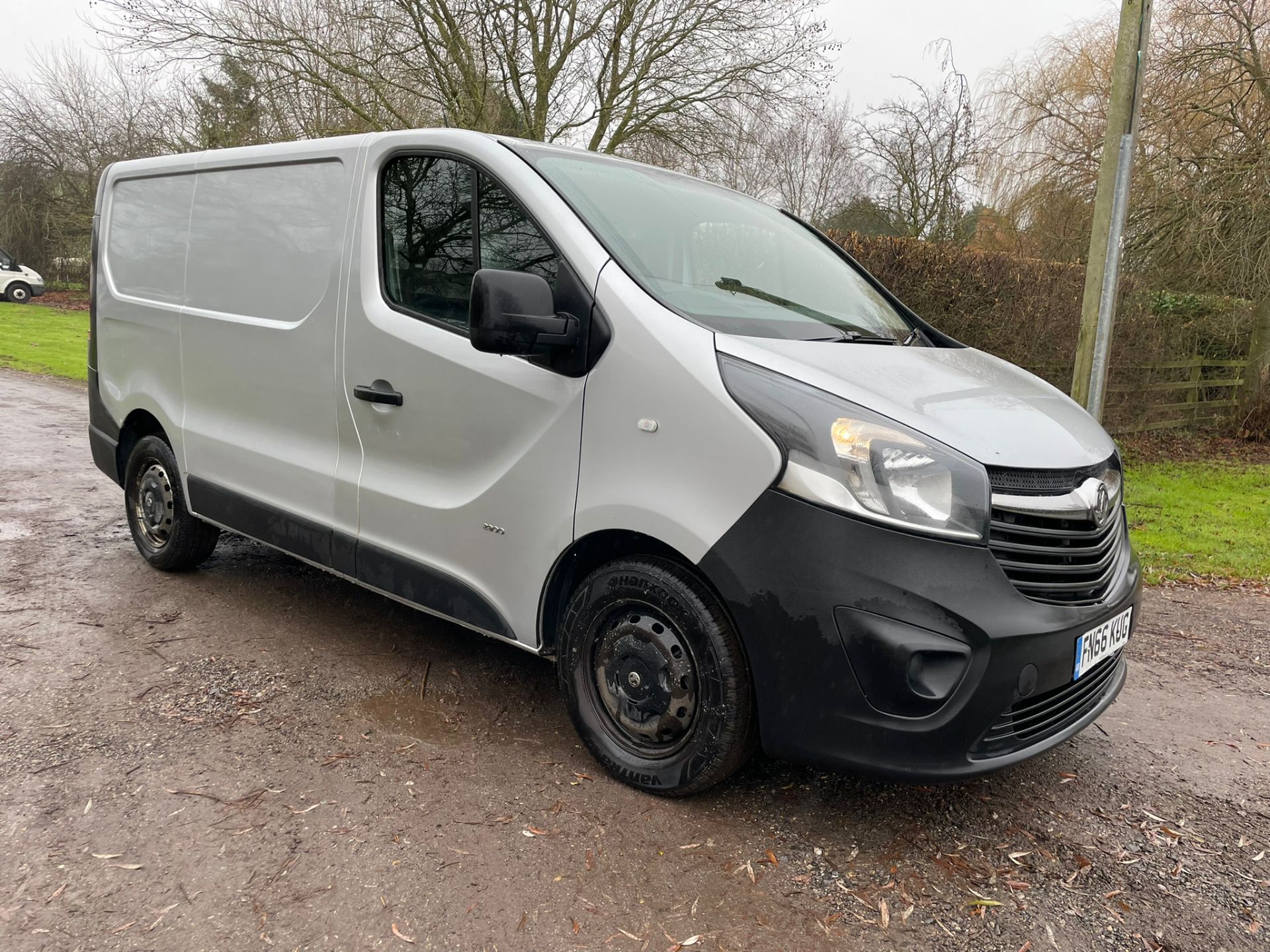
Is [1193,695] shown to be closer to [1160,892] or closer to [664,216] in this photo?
[1160,892]

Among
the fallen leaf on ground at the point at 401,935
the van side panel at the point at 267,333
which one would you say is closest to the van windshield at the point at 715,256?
the van side panel at the point at 267,333

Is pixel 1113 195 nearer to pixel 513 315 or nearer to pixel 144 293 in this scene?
pixel 513 315

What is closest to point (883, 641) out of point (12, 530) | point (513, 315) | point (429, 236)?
point (513, 315)

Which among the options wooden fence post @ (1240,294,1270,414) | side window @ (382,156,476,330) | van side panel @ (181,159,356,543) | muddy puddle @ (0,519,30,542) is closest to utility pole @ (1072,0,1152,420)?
side window @ (382,156,476,330)

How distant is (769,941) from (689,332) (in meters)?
1.62

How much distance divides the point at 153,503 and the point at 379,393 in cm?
219

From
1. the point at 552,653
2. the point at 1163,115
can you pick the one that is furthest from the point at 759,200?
the point at 1163,115

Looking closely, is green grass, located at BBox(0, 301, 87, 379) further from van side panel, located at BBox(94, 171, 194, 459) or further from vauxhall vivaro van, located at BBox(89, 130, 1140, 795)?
vauxhall vivaro van, located at BBox(89, 130, 1140, 795)

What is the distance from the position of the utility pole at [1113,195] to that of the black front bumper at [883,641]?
4519 mm

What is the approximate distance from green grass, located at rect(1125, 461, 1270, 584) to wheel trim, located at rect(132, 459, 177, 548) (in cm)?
575

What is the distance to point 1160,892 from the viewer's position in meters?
2.53

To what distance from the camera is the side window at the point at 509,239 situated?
3.02 metres

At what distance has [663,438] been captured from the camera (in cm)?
267

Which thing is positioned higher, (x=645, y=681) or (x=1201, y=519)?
(x=645, y=681)
